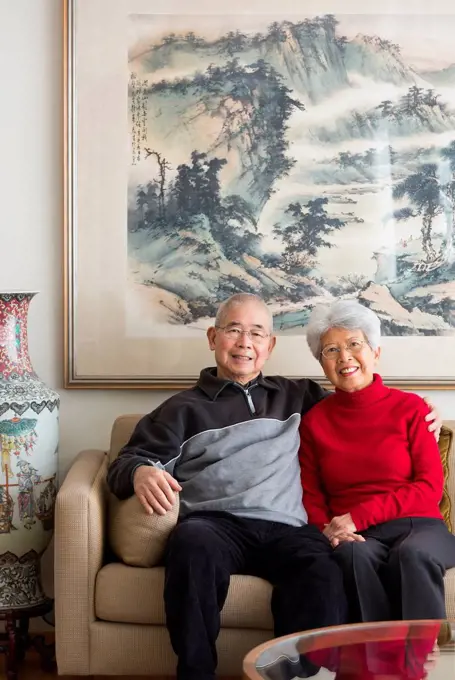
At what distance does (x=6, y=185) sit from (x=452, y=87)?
160 centimetres

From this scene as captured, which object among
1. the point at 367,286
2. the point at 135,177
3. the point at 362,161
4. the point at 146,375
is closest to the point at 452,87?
the point at 362,161

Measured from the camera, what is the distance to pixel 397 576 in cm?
254

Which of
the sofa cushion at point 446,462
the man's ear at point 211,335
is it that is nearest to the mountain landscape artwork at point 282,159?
the man's ear at point 211,335

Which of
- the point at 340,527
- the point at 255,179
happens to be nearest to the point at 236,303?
the point at 255,179

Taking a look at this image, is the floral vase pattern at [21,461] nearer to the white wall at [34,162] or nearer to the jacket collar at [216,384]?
the white wall at [34,162]

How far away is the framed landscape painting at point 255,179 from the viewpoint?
3328 mm

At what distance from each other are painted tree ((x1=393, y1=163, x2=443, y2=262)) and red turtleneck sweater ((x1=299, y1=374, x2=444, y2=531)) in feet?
2.30

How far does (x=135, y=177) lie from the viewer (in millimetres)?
3338

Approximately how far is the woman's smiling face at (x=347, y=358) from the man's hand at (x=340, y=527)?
41cm

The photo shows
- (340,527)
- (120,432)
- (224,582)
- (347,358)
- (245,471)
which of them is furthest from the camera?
(120,432)

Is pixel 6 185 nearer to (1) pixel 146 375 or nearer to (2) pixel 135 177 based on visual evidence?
(2) pixel 135 177

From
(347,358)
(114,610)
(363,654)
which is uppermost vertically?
(347,358)

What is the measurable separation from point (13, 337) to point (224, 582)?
1.03 metres

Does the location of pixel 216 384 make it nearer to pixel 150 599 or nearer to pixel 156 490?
pixel 156 490
